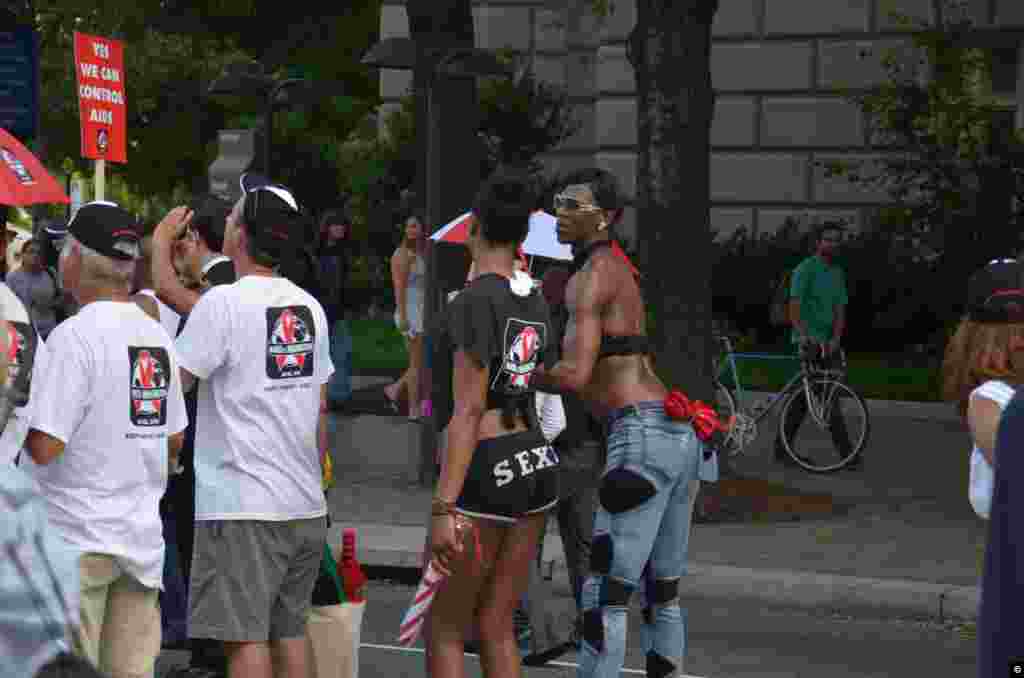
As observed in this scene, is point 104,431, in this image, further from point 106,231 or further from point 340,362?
point 340,362

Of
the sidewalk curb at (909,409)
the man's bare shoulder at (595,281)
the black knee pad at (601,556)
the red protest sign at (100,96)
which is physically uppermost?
the red protest sign at (100,96)

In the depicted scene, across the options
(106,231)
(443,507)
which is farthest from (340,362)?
(106,231)

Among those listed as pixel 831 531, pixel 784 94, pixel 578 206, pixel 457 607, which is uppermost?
pixel 784 94

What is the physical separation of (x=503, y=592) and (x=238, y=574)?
0.82m

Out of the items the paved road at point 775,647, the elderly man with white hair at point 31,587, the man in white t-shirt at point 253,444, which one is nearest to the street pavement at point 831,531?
the paved road at point 775,647

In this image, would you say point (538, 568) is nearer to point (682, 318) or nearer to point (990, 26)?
point (682, 318)

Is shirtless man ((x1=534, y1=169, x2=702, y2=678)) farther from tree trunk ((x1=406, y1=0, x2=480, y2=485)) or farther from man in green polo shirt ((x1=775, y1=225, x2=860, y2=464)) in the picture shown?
man in green polo shirt ((x1=775, y1=225, x2=860, y2=464))

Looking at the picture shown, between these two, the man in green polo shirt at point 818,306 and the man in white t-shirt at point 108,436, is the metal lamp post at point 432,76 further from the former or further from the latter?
the man in white t-shirt at point 108,436

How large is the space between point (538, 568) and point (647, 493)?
5.35ft

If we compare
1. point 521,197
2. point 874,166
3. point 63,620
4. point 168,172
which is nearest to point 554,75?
point 874,166

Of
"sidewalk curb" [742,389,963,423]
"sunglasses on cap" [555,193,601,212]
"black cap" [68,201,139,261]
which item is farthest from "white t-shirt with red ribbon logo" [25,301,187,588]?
"sidewalk curb" [742,389,963,423]

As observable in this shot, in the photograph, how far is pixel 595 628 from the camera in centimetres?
627

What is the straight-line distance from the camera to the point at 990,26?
67.5ft

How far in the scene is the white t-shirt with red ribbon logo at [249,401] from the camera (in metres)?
5.46
